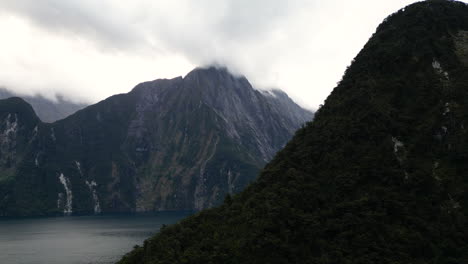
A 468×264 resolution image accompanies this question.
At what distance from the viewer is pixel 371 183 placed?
305 ft

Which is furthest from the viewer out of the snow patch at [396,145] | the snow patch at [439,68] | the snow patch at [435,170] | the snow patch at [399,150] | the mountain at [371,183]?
the snow patch at [439,68]

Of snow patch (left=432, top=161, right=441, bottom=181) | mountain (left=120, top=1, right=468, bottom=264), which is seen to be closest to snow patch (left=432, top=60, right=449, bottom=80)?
mountain (left=120, top=1, right=468, bottom=264)

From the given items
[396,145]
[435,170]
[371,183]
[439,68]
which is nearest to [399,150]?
[396,145]

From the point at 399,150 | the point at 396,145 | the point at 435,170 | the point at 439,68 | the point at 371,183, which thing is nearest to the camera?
the point at 435,170

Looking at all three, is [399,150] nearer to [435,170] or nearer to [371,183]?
[435,170]

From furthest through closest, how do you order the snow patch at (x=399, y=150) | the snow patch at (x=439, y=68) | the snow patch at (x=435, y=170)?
the snow patch at (x=439, y=68) < the snow patch at (x=399, y=150) < the snow patch at (x=435, y=170)

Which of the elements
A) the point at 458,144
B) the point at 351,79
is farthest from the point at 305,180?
the point at 351,79

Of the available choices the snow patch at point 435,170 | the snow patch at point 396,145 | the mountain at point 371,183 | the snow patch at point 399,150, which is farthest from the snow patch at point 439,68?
the snow patch at point 435,170

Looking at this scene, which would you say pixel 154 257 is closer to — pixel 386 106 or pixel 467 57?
pixel 386 106

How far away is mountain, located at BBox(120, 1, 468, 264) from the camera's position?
265 feet

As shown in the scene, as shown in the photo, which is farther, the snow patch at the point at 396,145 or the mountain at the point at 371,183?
the snow patch at the point at 396,145

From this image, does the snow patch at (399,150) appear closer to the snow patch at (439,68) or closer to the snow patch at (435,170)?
the snow patch at (435,170)

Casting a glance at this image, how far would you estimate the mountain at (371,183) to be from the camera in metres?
80.9

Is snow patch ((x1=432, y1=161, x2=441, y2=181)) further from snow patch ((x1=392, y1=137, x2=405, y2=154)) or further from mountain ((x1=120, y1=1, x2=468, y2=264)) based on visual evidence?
snow patch ((x1=392, y1=137, x2=405, y2=154))
